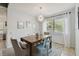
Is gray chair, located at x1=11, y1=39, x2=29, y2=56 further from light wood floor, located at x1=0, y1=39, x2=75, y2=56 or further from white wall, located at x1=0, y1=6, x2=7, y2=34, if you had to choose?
white wall, located at x1=0, y1=6, x2=7, y2=34

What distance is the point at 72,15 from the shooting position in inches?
67.0

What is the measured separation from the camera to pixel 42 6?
168cm

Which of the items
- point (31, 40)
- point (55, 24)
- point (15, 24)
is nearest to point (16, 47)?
point (31, 40)

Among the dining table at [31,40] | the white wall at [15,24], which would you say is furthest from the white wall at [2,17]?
the dining table at [31,40]

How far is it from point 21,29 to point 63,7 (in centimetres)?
92

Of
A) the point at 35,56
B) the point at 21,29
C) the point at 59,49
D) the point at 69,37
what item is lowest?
the point at 35,56

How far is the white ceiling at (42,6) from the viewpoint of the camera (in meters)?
1.68

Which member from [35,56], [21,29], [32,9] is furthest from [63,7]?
[35,56]

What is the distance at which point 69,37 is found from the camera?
1.74 m

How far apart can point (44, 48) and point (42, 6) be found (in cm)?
85

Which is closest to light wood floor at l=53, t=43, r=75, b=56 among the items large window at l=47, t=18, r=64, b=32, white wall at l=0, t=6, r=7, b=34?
large window at l=47, t=18, r=64, b=32

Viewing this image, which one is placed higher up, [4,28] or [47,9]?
[47,9]

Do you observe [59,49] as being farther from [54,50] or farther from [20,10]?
[20,10]

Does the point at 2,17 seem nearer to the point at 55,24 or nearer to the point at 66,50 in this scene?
the point at 55,24
